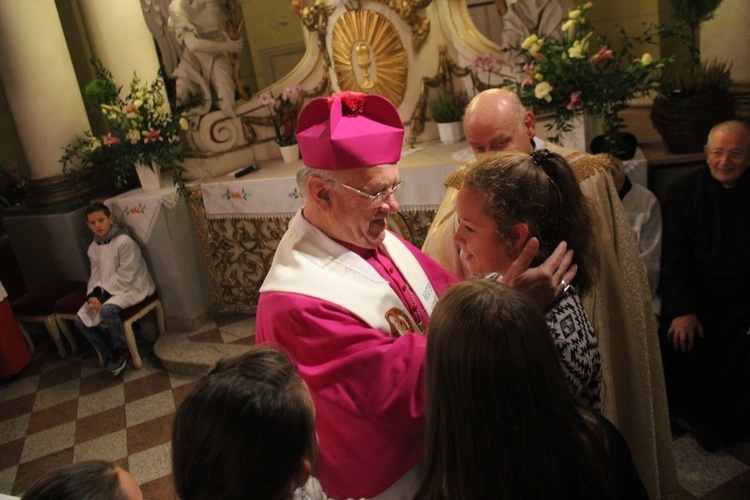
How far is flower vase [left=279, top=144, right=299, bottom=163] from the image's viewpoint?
5340 millimetres

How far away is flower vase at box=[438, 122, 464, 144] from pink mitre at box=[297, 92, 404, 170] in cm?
291

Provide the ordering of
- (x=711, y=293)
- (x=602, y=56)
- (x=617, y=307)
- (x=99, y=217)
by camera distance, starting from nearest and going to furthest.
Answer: (x=617, y=307)
(x=711, y=293)
(x=602, y=56)
(x=99, y=217)

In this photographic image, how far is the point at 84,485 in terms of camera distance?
135 centimetres

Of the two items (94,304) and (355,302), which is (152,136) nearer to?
(94,304)

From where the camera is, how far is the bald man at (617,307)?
2336 mm

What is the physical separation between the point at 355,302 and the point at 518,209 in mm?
528

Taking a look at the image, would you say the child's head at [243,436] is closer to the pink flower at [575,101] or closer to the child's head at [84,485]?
the child's head at [84,485]

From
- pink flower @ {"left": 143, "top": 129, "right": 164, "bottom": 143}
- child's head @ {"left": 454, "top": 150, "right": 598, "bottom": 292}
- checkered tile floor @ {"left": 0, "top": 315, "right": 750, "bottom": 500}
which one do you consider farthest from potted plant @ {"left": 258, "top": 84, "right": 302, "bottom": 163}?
child's head @ {"left": 454, "top": 150, "right": 598, "bottom": 292}

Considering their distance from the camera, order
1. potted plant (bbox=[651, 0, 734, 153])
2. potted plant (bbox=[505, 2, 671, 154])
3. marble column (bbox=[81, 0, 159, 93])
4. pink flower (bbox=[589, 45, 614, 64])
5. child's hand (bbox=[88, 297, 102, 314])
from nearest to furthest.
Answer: pink flower (bbox=[589, 45, 614, 64])
potted plant (bbox=[505, 2, 671, 154])
potted plant (bbox=[651, 0, 734, 153])
child's hand (bbox=[88, 297, 102, 314])
marble column (bbox=[81, 0, 159, 93])

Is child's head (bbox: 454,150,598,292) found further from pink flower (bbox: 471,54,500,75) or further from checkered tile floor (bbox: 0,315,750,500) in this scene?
pink flower (bbox: 471,54,500,75)

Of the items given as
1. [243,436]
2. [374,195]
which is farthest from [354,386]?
[374,195]

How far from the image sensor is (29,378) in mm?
5016

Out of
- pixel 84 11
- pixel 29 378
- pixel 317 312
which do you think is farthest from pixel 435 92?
pixel 29 378

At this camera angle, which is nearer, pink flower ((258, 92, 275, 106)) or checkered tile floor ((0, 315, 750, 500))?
checkered tile floor ((0, 315, 750, 500))
